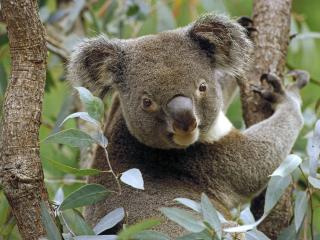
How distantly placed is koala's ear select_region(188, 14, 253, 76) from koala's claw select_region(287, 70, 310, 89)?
1.81ft

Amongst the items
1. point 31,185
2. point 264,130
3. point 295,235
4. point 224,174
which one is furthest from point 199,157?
point 31,185

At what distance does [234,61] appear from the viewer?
3.76m

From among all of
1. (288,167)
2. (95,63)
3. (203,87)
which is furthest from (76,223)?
(95,63)

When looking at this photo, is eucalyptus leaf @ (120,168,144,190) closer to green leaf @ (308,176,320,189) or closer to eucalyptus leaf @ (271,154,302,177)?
eucalyptus leaf @ (271,154,302,177)

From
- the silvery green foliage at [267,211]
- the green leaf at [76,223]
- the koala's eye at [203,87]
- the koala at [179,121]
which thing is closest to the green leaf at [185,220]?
the silvery green foliage at [267,211]

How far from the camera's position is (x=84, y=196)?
2613 millimetres

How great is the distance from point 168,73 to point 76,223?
98cm

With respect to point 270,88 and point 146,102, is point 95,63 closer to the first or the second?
point 146,102

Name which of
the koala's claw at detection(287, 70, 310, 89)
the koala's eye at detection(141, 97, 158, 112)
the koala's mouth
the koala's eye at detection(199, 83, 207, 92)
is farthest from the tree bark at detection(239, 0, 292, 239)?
the koala's eye at detection(141, 97, 158, 112)

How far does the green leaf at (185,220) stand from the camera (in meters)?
2.26

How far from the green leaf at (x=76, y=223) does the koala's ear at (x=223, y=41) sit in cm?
132

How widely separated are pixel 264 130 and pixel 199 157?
16.3 inches

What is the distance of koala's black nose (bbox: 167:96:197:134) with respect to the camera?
3.08 metres

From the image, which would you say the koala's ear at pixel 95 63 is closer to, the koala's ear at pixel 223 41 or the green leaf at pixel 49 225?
the koala's ear at pixel 223 41
